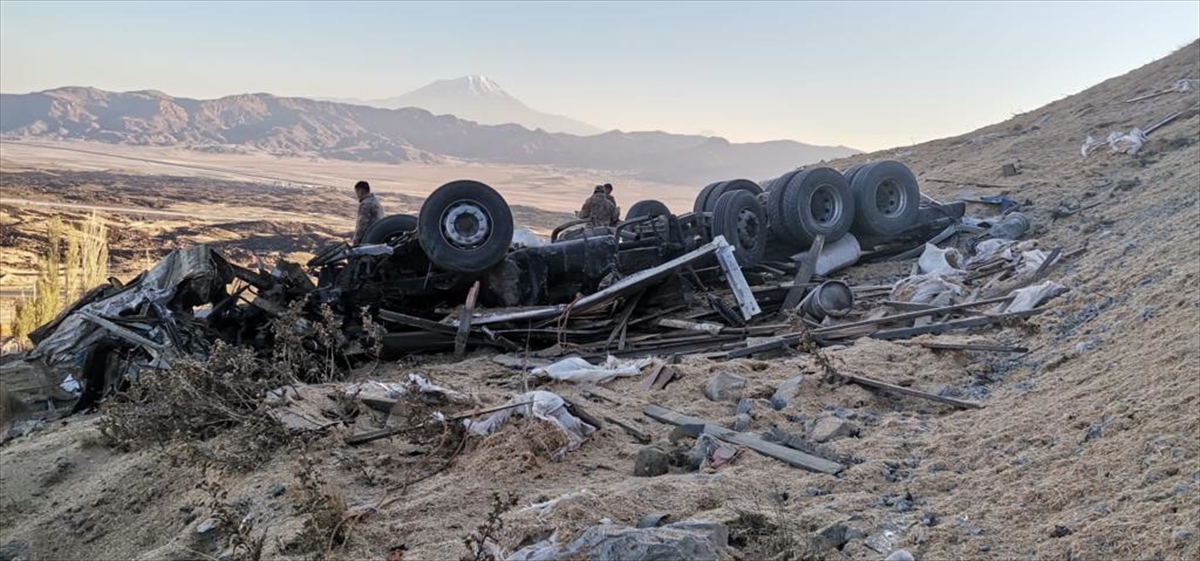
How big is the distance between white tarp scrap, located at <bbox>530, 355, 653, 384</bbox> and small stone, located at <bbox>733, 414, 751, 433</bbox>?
4.56ft

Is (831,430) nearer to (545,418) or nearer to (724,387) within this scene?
(724,387)

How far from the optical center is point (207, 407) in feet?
16.5

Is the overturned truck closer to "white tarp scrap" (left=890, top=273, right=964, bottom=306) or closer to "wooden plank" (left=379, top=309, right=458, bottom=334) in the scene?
"wooden plank" (left=379, top=309, right=458, bottom=334)

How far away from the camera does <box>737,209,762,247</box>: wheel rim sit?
9305 mm

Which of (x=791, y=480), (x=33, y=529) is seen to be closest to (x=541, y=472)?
(x=791, y=480)

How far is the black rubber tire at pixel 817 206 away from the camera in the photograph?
9414 millimetres

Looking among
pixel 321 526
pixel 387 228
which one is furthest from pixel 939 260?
pixel 321 526

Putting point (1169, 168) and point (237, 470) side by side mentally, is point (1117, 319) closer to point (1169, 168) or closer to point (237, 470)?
point (237, 470)

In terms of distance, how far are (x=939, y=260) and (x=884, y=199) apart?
1524 mm

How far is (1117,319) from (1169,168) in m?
6.17

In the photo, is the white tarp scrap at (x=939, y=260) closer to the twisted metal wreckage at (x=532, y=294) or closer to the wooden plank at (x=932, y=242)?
the twisted metal wreckage at (x=532, y=294)

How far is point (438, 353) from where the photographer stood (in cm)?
799

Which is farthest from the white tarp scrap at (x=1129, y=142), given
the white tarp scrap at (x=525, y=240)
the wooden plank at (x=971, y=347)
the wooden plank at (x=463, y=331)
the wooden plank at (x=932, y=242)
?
the wooden plank at (x=463, y=331)

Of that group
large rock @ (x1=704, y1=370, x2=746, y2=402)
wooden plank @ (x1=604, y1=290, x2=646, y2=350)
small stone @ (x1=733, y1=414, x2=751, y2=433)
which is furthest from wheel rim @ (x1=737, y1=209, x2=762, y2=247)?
small stone @ (x1=733, y1=414, x2=751, y2=433)
